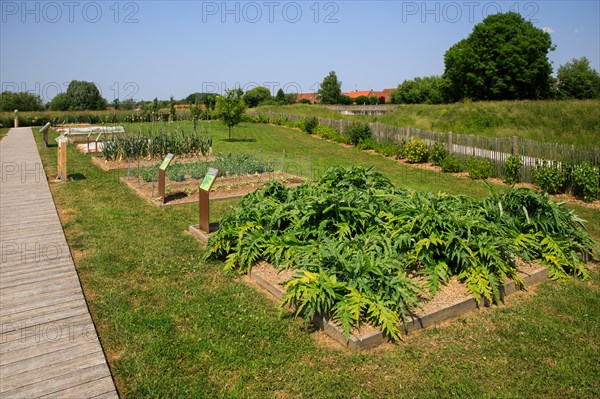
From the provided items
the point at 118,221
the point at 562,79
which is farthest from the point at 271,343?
the point at 562,79

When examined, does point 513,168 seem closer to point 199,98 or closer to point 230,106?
point 230,106

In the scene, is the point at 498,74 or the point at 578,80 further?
the point at 578,80

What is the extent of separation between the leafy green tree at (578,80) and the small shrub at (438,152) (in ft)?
153

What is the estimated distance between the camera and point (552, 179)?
38.9ft

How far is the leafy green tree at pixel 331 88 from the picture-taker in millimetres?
71812

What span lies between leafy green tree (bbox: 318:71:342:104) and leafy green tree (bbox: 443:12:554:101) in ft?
74.6

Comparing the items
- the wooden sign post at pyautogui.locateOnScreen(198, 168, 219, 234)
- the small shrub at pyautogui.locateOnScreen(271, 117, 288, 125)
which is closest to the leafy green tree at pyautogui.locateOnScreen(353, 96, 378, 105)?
the small shrub at pyautogui.locateOnScreen(271, 117, 288, 125)

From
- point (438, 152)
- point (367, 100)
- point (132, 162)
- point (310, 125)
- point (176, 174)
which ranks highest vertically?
point (367, 100)

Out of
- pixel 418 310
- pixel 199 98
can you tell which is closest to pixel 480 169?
pixel 418 310

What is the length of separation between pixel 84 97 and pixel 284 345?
63.8m

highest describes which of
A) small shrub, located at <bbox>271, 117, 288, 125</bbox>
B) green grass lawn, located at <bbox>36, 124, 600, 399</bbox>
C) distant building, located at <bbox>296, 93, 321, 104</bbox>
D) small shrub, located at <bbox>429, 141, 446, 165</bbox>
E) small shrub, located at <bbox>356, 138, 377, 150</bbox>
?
distant building, located at <bbox>296, 93, 321, 104</bbox>

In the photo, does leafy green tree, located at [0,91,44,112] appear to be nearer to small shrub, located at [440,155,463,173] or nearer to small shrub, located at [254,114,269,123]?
small shrub, located at [254,114,269,123]

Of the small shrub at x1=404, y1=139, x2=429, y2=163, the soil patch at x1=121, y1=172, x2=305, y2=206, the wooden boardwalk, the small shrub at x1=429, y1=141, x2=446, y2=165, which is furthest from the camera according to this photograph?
the small shrub at x1=404, y1=139, x2=429, y2=163

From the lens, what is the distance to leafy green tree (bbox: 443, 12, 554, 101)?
47531 millimetres
